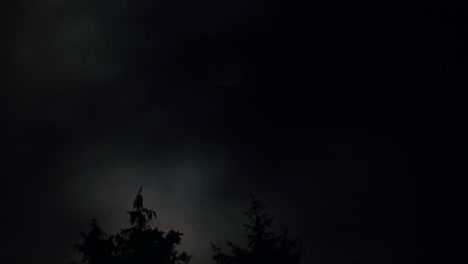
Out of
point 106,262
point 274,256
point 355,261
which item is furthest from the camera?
point 355,261

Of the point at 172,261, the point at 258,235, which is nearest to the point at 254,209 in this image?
the point at 258,235

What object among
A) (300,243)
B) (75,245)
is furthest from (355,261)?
(75,245)

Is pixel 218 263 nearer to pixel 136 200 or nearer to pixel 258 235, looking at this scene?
pixel 258 235

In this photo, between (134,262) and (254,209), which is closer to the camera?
(134,262)

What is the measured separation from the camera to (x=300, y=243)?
22.7 m

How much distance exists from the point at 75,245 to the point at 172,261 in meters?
3.88

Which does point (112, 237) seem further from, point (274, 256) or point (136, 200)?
point (274, 256)

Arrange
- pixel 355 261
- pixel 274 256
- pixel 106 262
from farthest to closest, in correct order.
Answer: pixel 355 261 < pixel 274 256 < pixel 106 262

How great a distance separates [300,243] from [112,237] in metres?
7.95

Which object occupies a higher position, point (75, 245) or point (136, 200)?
point (136, 200)

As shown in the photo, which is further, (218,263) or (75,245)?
(218,263)

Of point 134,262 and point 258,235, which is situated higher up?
point 258,235

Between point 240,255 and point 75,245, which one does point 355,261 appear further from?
A: point 75,245

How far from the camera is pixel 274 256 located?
22266mm
